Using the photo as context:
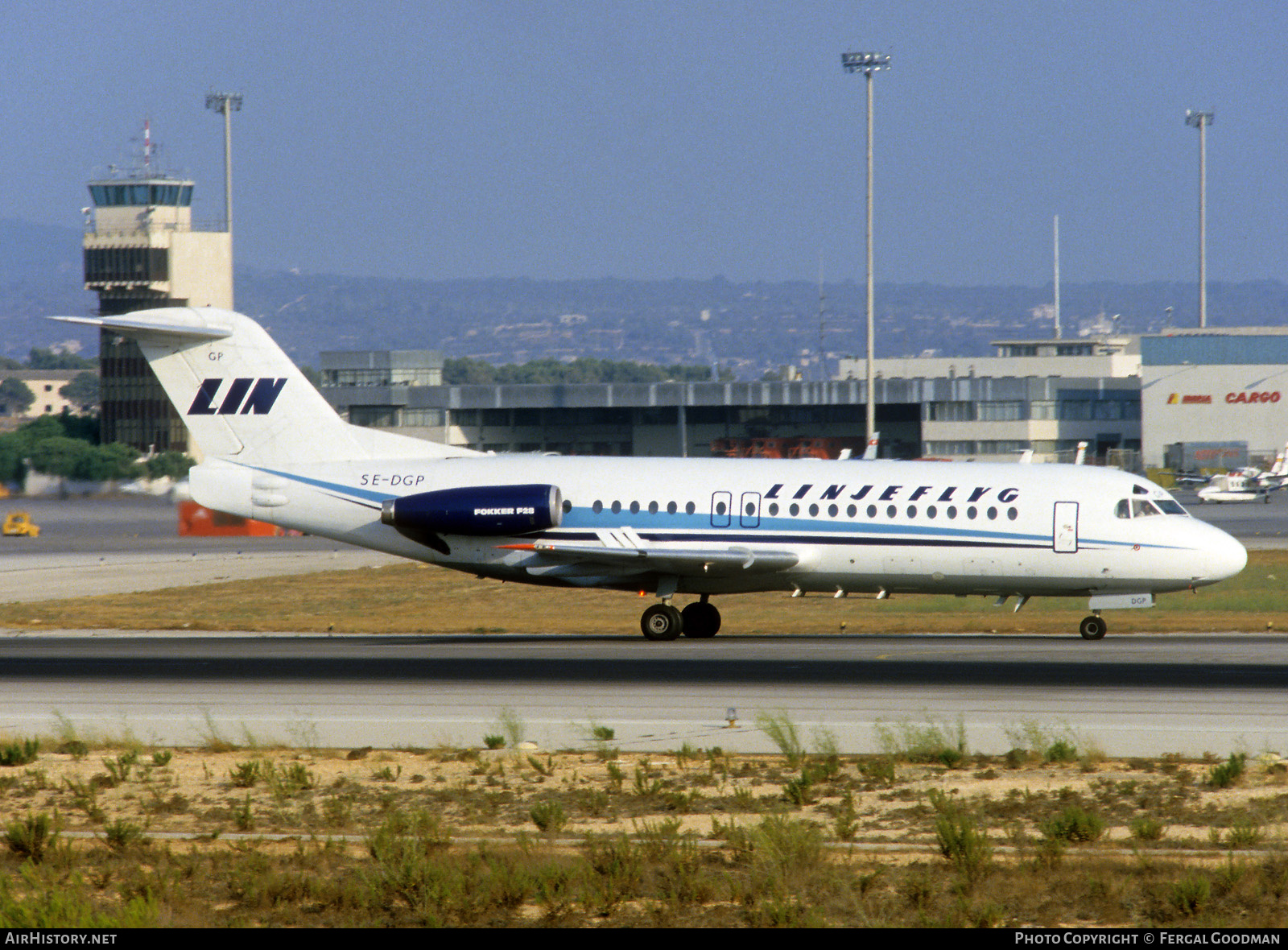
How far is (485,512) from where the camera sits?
95.2 feet

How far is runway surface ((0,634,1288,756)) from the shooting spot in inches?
721

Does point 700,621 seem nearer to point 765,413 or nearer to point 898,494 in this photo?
point 898,494

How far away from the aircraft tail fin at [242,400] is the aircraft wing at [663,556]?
13.7 ft

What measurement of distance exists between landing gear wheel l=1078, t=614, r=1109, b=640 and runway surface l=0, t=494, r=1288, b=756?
33 centimetres

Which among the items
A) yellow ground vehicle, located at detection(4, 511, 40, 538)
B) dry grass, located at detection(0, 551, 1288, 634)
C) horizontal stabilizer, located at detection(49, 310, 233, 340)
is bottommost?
yellow ground vehicle, located at detection(4, 511, 40, 538)

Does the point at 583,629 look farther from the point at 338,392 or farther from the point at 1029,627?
the point at 338,392

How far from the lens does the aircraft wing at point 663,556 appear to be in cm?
2852

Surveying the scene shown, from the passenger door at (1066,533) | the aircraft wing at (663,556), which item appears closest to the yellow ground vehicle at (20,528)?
the aircraft wing at (663,556)

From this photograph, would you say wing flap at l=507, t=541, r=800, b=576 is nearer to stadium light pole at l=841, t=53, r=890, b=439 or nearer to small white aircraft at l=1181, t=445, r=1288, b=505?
stadium light pole at l=841, t=53, r=890, b=439

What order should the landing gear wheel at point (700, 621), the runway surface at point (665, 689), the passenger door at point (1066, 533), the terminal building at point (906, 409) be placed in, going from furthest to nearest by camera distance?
1. the terminal building at point (906, 409)
2. the landing gear wheel at point (700, 621)
3. the passenger door at point (1066, 533)
4. the runway surface at point (665, 689)

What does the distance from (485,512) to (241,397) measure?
576cm

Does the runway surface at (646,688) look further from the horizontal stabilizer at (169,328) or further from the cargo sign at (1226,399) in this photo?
the cargo sign at (1226,399)

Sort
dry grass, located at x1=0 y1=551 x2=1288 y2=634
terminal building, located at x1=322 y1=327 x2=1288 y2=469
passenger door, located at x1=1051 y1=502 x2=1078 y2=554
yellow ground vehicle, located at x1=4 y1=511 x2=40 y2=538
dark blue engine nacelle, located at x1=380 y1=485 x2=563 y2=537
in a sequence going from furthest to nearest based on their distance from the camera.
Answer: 1. terminal building, located at x1=322 y1=327 x2=1288 y2=469
2. yellow ground vehicle, located at x1=4 y1=511 x2=40 y2=538
3. dry grass, located at x1=0 y1=551 x2=1288 y2=634
4. dark blue engine nacelle, located at x1=380 y1=485 x2=563 y2=537
5. passenger door, located at x1=1051 y1=502 x2=1078 y2=554

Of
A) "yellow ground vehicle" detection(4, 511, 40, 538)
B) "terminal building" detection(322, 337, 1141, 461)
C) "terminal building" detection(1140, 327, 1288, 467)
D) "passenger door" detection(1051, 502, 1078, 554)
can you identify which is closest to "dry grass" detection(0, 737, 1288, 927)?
"passenger door" detection(1051, 502, 1078, 554)
